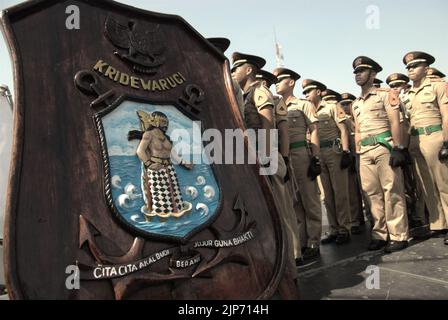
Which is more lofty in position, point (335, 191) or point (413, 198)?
point (335, 191)

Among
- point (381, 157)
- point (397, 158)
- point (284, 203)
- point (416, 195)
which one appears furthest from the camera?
point (416, 195)

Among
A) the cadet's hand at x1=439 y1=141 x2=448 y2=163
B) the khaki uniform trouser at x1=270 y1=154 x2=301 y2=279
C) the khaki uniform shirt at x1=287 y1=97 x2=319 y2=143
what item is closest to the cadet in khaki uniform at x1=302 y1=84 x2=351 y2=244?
the khaki uniform shirt at x1=287 y1=97 x2=319 y2=143

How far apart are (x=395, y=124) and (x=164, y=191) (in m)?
2.98

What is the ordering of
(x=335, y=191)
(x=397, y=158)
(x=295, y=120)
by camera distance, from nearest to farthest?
(x=397, y=158) → (x=295, y=120) → (x=335, y=191)

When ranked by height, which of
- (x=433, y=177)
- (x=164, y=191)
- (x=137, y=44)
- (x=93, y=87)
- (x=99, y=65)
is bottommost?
(x=433, y=177)

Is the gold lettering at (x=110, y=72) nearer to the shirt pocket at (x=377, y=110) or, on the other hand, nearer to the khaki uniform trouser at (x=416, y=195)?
the shirt pocket at (x=377, y=110)

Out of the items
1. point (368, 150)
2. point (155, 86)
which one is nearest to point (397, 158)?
point (368, 150)

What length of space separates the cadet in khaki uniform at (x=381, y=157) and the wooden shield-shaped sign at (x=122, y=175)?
2.38 metres

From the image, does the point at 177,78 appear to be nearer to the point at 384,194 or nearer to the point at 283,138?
the point at 283,138

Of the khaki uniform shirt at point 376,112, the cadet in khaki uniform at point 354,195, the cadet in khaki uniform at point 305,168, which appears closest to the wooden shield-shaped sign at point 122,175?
the cadet in khaki uniform at point 305,168

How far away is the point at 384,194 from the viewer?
157 inches

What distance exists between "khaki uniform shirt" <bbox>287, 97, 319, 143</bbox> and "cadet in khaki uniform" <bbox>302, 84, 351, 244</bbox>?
2.65 ft

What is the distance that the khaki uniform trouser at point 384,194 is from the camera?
386cm

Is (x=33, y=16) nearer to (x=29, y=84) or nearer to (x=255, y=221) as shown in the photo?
(x=29, y=84)
